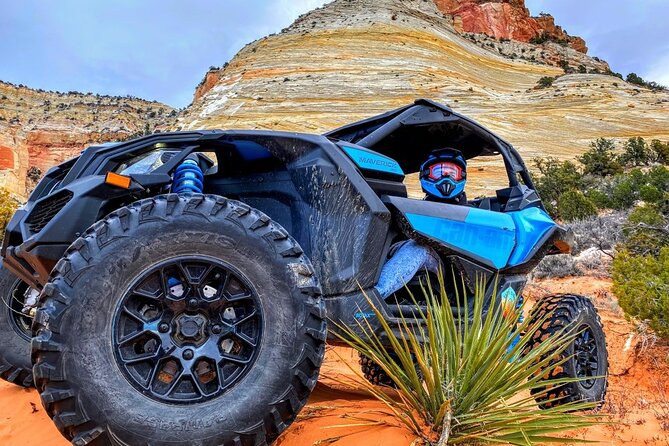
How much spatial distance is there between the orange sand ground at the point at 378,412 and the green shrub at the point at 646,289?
217 mm

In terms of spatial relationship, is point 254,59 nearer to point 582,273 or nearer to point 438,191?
point 582,273

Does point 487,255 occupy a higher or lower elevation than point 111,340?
higher

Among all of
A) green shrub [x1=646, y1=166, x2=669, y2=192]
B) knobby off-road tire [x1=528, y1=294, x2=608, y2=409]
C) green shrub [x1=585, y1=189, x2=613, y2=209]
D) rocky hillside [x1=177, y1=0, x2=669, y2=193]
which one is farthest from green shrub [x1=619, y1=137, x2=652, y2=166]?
knobby off-road tire [x1=528, y1=294, x2=608, y2=409]

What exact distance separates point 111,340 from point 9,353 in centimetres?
224

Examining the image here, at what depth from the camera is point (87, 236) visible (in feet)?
6.25

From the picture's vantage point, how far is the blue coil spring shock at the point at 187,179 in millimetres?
2689

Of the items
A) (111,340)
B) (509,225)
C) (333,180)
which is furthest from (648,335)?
(111,340)

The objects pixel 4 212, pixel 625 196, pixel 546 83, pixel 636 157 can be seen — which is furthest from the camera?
pixel 546 83

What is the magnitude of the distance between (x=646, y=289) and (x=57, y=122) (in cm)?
4692

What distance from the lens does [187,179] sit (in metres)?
2.72

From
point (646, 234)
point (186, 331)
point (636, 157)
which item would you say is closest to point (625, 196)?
point (646, 234)

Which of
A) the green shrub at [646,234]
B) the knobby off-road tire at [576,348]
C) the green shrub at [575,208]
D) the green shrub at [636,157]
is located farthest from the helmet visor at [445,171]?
the green shrub at [636,157]

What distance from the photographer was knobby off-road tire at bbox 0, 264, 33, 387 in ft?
11.4

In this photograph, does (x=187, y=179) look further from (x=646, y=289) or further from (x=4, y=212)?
(x=4, y=212)
